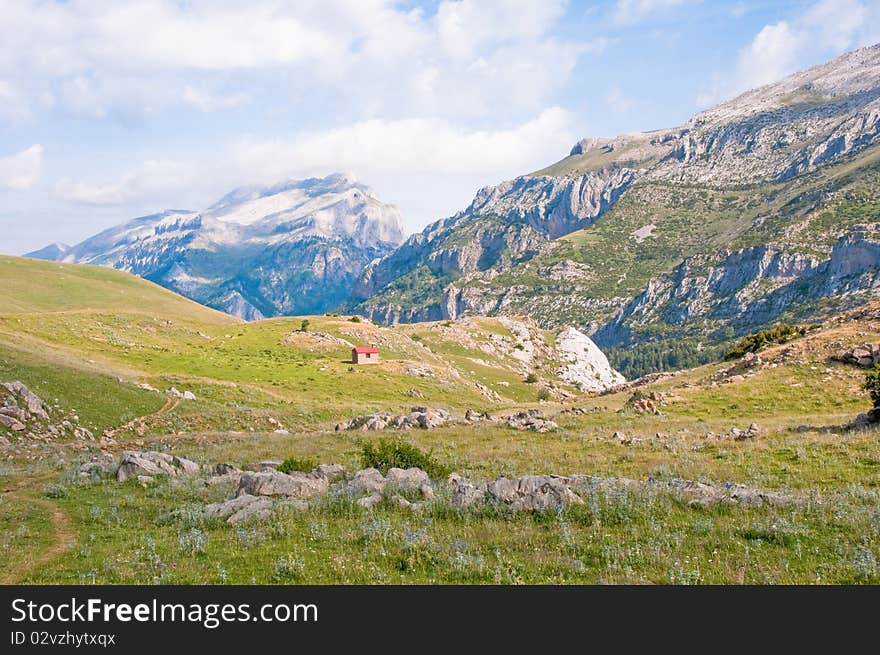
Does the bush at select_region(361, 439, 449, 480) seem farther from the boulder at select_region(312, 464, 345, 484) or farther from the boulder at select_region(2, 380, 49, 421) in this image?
the boulder at select_region(2, 380, 49, 421)

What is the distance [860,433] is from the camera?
24281mm

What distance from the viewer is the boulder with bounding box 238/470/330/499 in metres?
18.7

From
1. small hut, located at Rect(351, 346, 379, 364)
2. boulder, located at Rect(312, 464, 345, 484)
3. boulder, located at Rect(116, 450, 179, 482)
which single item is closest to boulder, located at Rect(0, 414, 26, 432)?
boulder, located at Rect(116, 450, 179, 482)

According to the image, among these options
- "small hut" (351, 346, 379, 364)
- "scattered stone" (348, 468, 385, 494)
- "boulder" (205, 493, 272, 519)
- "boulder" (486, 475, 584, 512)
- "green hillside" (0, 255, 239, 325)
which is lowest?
"boulder" (486, 475, 584, 512)

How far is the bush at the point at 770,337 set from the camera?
5569 centimetres

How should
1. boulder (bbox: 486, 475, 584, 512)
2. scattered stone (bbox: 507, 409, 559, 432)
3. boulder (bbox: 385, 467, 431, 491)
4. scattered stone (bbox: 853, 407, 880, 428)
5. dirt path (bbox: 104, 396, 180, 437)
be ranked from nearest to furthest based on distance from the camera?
boulder (bbox: 486, 475, 584, 512) → boulder (bbox: 385, 467, 431, 491) → scattered stone (bbox: 853, 407, 880, 428) → scattered stone (bbox: 507, 409, 559, 432) → dirt path (bbox: 104, 396, 180, 437)

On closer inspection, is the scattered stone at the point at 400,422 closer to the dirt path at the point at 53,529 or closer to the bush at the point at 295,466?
the bush at the point at 295,466

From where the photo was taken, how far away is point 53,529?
16391 millimetres

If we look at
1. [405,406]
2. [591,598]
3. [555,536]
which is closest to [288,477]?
[555,536]

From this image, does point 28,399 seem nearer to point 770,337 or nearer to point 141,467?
point 141,467

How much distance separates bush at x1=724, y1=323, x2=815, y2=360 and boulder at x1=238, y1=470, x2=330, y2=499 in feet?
168

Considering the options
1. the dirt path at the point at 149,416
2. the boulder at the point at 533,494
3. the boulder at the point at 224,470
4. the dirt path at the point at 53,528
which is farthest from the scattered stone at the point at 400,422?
the boulder at the point at 533,494

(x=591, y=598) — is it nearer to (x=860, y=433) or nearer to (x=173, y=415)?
(x=860, y=433)

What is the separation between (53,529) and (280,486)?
649cm
